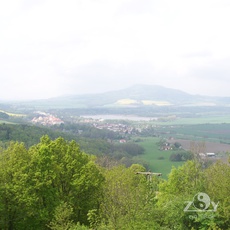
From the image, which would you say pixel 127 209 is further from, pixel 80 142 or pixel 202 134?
pixel 202 134

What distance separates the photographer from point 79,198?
25.8m

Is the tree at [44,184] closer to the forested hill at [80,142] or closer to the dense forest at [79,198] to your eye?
the dense forest at [79,198]

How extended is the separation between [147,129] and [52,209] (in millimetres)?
162823

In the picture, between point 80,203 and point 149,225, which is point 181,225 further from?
point 80,203

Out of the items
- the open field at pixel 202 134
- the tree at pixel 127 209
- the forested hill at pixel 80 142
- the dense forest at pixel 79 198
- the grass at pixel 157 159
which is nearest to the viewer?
the tree at pixel 127 209

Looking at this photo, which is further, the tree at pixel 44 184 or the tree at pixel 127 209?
the tree at pixel 44 184

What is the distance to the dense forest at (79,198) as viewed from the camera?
65.9 feet

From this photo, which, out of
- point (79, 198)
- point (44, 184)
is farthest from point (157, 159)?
point (44, 184)

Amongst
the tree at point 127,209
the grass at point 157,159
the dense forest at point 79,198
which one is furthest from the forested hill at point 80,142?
the tree at point 127,209

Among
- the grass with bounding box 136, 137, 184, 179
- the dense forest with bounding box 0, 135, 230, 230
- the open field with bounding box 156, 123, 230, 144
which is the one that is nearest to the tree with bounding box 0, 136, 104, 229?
the dense forest with bounding box 0, 135, 230, 230

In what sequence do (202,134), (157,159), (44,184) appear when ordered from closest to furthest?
(44,184) < (157,159) < (202,134)

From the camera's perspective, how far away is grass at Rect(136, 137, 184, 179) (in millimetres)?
86562

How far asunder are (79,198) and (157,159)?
77601 millimetres

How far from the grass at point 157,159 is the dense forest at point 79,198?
53.0m
